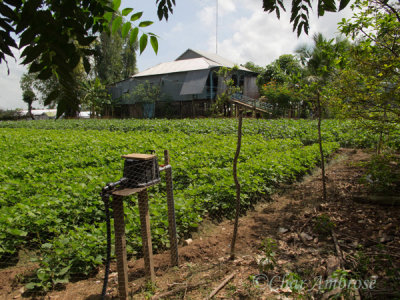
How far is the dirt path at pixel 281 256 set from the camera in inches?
104

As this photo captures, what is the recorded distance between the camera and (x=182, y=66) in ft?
86.4

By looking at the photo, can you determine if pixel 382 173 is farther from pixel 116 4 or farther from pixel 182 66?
pixel 182 66

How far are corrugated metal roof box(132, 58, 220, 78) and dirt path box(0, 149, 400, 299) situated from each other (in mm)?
20467

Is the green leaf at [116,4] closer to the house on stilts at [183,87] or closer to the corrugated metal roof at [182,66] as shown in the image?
the house on stilts at [183,87]

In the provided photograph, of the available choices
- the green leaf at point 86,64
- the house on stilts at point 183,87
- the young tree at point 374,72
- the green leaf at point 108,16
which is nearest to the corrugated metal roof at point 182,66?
the house on stilts at point 183,87

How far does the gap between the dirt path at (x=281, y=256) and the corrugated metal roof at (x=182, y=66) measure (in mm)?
20467

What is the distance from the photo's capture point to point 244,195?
4793 mm

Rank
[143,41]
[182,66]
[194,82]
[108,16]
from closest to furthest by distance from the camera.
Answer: [143,41]
[108,16]
[194,82]
[182,66]

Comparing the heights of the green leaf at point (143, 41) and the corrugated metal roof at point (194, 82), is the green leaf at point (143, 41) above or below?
below

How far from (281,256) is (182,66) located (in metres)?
25.1

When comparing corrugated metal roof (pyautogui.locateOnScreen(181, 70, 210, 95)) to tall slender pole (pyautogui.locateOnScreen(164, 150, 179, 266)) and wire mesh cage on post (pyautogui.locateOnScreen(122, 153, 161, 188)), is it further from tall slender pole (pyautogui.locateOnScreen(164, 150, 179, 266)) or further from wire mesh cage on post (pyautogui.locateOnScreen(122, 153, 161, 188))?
wire mesh cage on post (pyautogui.locateOnScreen(122, 153, 161, 188))

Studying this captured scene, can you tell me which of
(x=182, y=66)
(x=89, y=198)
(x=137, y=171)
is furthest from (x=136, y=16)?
(x=182, y=66)

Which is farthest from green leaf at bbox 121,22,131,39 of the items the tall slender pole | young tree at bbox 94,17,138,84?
young tree at bbox 94,17,138,84

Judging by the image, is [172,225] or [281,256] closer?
[172,225]
